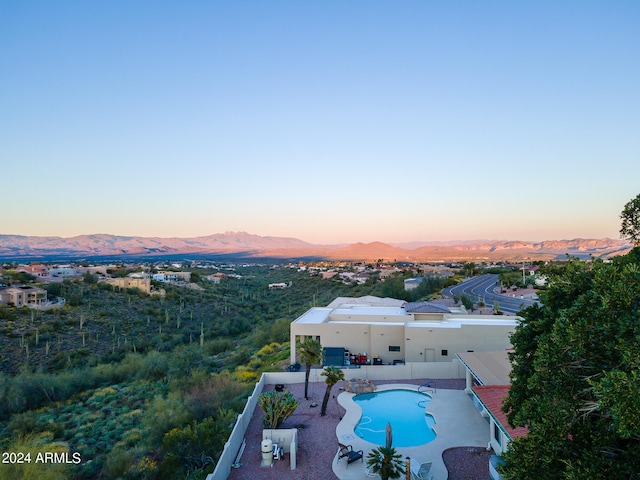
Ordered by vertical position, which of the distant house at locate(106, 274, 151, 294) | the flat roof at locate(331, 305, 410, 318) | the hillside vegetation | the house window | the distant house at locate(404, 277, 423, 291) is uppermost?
the flat roof at locate(331, 305, 410, 318)

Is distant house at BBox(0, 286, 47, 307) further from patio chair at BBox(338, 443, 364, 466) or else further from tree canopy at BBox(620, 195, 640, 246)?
tree canopy at BBox(620, 195, 640, 246)

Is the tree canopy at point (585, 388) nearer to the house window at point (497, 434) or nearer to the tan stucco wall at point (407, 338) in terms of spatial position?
the house window at point (497, 434)

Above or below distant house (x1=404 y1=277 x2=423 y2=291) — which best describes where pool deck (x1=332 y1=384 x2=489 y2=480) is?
below

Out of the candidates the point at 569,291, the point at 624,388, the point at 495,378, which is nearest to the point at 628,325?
the point at 624,388

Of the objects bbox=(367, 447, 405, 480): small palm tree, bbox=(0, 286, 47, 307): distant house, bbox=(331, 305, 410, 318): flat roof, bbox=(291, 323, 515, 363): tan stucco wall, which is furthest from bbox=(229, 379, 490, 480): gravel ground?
bbox=(0, 286, 47, 307): distant house

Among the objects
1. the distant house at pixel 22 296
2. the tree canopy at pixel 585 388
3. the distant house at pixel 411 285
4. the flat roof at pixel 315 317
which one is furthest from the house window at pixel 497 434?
the distant house at pixel 22 296

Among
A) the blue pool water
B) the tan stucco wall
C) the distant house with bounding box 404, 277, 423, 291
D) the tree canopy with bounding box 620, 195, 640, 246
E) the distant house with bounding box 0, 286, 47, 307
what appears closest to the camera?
the tree canopy with bounding box 620, 195, 640, 246
